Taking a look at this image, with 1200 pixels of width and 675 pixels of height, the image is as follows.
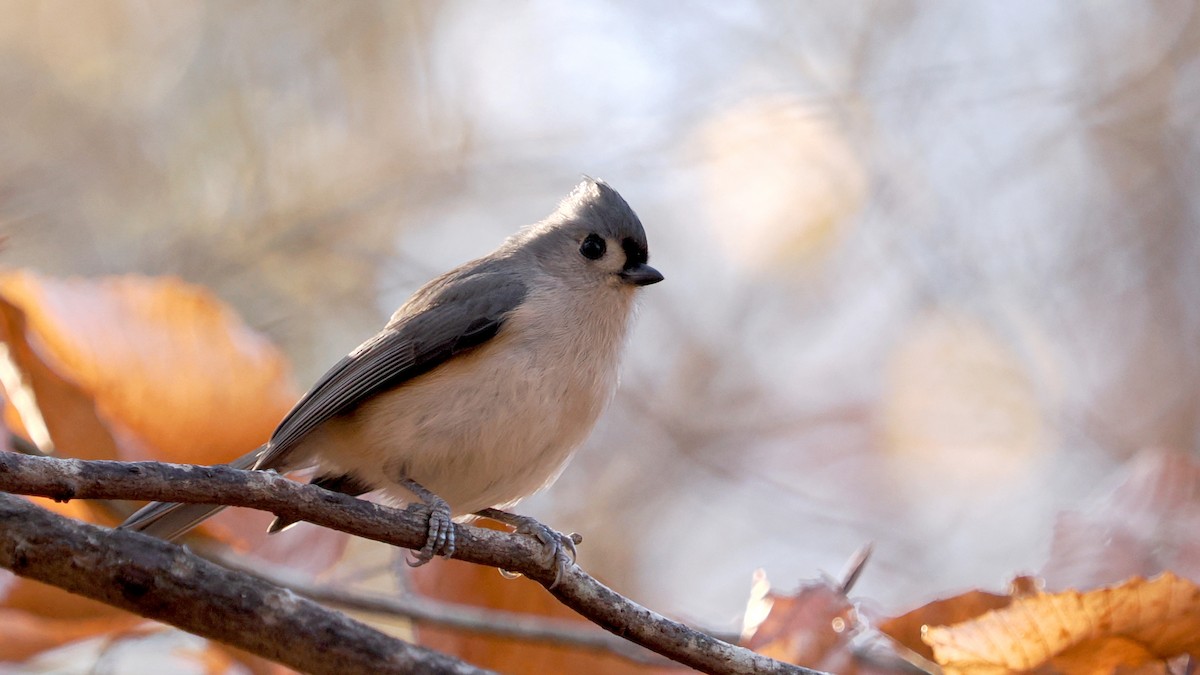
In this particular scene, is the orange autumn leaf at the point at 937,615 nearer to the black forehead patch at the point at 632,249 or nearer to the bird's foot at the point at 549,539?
the bird's foot at the point at 549,539

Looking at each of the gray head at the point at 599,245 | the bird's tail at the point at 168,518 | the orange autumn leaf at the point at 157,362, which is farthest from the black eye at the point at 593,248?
the bird's tail at the point at 168,518

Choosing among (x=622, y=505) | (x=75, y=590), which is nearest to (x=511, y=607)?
(x=75, y=590)

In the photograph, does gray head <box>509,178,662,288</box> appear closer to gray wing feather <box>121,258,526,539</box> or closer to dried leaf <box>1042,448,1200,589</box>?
gray wing feather <box>121,258,526,539</box>

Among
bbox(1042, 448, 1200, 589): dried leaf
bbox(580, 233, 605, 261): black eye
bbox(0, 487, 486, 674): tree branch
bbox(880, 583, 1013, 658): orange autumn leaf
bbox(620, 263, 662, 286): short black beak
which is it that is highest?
bbox(580, 233, 605, 261): black eye

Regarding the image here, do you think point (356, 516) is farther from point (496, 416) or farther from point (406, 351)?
point (406, 351)

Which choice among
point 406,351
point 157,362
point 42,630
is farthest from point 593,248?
point 42,630

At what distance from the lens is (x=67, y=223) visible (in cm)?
370

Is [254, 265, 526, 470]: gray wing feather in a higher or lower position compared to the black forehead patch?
lower

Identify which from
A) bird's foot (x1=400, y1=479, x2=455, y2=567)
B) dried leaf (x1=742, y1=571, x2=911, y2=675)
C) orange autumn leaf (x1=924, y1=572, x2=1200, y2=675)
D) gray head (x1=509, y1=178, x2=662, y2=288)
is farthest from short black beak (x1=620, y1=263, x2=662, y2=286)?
orange autumn leaf (x1=924, y1=572, x2=1200, y2=675)

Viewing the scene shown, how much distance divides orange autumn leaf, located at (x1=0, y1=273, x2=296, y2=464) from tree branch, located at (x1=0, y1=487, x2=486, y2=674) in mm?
377

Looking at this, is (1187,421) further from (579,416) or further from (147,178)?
(147,178)

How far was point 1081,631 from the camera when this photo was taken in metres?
1.45

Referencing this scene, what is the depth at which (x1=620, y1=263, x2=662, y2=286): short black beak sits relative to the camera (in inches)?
95.5

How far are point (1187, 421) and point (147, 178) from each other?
4.30m
